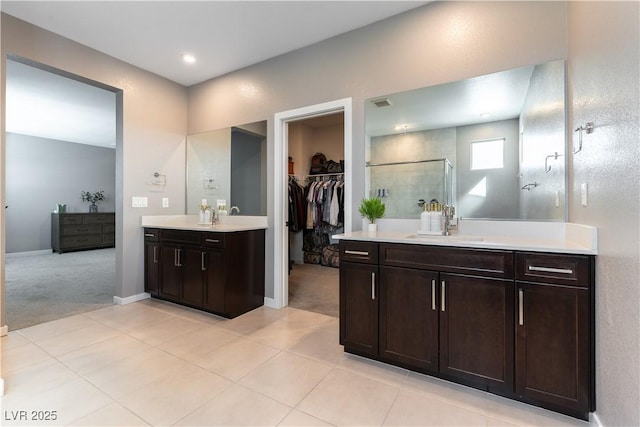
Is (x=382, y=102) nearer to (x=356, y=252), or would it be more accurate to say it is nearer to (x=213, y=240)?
(x=356, y=252)

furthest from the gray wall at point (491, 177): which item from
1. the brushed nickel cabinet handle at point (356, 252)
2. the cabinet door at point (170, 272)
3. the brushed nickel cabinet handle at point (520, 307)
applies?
the cabinet door at point (170, 272)

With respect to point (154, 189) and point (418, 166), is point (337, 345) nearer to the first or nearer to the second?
point (418, 166)

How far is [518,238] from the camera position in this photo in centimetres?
192

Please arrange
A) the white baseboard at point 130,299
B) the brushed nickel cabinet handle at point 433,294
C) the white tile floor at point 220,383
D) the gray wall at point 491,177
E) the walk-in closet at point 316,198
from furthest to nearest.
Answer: the walk-in closet at point 316,198, the white baseboard at point 130,299, the gray wall at point 491,177, the brushed nickel cabinet handle at point 433,294, the white tile floor at point 220,383

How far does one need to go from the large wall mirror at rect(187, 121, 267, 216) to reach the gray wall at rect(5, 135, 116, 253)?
5.32 meters

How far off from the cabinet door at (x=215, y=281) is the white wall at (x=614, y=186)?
2.64 meters

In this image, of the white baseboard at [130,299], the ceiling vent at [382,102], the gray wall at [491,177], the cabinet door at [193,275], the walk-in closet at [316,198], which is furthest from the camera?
the walk-in closet at [316,198]

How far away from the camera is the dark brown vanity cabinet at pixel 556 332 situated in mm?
1422

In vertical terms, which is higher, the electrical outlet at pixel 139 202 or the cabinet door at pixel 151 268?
the electrical outlet at pixel 139 202

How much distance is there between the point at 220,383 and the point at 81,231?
291 inches

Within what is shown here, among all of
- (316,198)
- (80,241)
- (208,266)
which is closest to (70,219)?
(80,241)

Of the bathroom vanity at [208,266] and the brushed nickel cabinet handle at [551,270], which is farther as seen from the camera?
the bathroom vanity at [208,266]

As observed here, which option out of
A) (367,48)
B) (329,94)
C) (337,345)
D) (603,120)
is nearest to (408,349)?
(337,345)

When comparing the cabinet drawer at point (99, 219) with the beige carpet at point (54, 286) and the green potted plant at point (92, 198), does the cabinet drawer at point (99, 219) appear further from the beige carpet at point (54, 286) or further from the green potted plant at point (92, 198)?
the beige carpet at point (54, 286)
